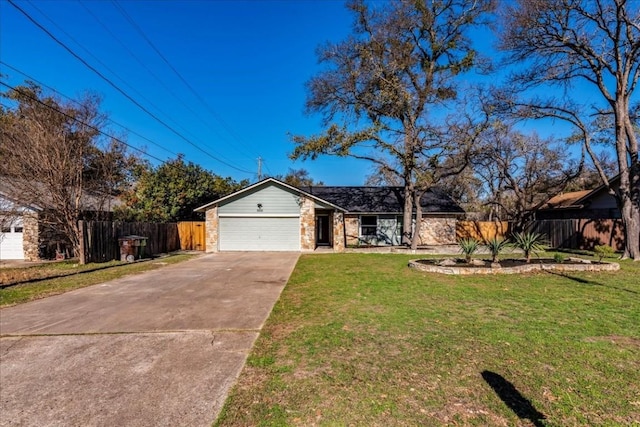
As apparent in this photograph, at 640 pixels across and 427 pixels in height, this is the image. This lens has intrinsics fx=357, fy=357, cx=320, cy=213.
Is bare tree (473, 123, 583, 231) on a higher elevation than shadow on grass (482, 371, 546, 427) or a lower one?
higher

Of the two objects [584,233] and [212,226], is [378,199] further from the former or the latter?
[584,233]

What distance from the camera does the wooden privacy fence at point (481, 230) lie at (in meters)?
24.6

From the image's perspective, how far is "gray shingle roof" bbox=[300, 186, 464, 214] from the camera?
23.3m

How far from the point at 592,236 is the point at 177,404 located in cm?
2195

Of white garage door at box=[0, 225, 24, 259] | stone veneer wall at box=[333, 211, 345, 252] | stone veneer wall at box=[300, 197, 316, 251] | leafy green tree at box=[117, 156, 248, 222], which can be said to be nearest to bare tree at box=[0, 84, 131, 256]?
white garage door at box=[0, 225, 24, 259]

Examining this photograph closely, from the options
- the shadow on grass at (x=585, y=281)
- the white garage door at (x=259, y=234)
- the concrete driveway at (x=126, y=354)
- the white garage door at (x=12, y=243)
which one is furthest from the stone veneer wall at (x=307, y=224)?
the white garage door at (x=12, y=243)

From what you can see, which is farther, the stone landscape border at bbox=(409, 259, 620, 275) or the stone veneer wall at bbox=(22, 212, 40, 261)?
the stone veneer wall at bbox=(22, 212, 40, 261)

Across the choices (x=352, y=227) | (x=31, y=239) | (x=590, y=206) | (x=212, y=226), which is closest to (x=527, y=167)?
(x=590, y=206)

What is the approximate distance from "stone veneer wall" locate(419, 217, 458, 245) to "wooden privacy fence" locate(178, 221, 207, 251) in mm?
13948

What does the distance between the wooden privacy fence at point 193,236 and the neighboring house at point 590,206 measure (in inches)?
921

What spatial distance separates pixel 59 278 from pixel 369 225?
16.9 metres

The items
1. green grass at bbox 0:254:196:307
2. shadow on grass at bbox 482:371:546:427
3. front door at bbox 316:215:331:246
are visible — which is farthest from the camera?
front door at bbox 316:215:331:246

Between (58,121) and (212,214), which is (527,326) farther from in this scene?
(58,121)

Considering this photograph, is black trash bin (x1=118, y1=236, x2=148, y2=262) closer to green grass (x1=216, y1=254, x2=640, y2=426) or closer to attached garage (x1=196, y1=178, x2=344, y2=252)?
attached garage (x1=196, y1=178, x2=344, y2=252)
